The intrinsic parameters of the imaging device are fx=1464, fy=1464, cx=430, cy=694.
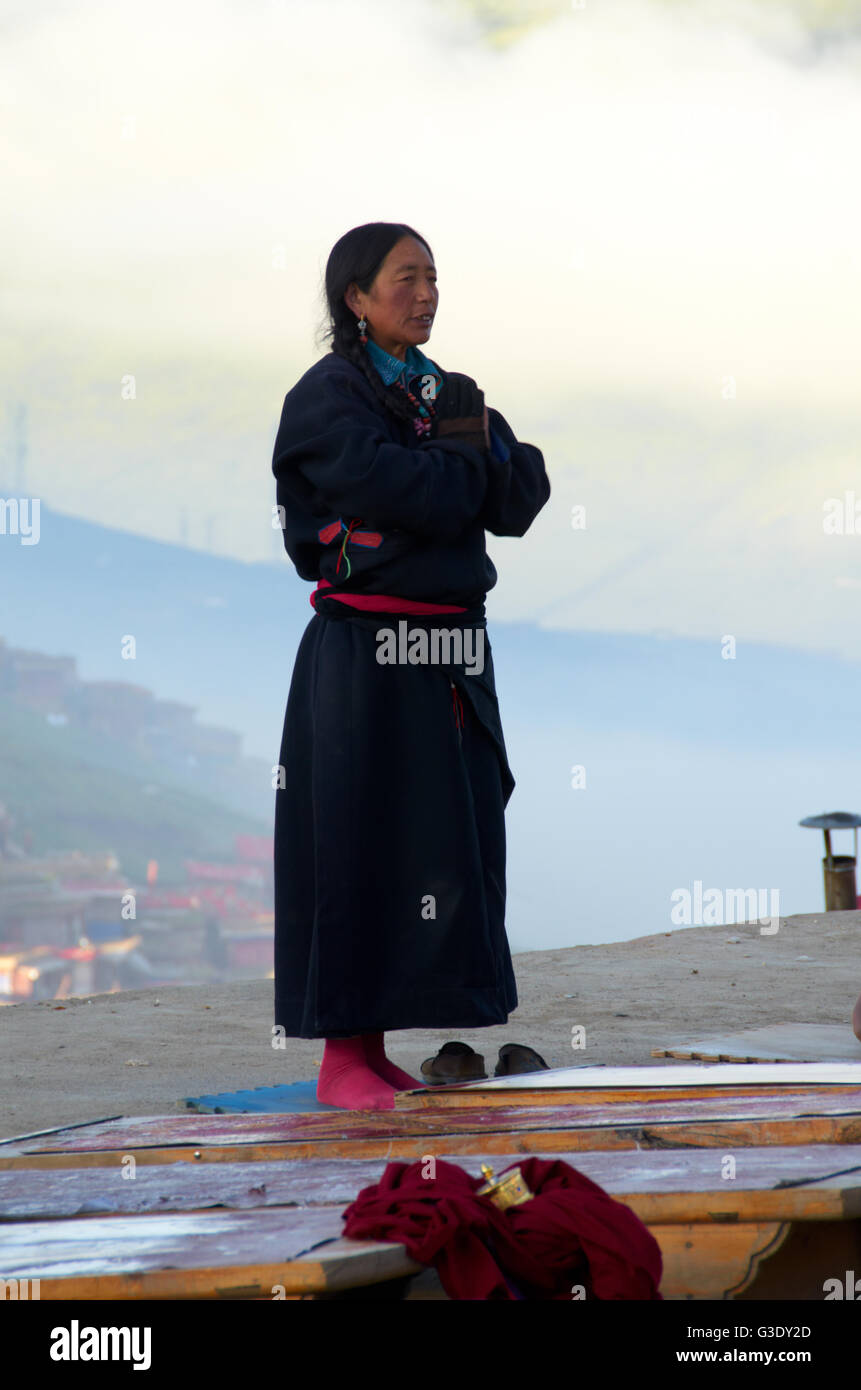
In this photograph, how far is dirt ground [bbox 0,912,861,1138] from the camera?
3691 millimetres

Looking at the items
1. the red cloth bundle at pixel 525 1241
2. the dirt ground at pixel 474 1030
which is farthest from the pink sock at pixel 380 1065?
the red cloth bundle at pixel 525 1241

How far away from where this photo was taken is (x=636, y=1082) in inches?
104

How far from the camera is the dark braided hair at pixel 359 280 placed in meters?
3.15

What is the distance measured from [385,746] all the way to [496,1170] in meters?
1.32

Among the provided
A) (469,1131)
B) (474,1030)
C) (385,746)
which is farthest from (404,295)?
(474,1030)

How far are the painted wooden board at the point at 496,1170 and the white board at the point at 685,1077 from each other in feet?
2.00

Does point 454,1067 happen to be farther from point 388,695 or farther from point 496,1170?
point 496,1170

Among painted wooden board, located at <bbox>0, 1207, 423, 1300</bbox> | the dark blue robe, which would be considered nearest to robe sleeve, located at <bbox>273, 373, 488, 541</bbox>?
the dark blue robe

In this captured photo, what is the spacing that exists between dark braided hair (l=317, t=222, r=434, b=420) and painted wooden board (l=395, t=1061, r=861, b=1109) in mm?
1418

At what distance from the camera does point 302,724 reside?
3.17 m

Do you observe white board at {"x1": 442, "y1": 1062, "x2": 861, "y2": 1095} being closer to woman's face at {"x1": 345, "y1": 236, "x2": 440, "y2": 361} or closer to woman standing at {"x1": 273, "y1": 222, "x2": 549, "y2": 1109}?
woman standing at {"x1": 273, "y1": 222, "x2": 549, "y2": 1109}

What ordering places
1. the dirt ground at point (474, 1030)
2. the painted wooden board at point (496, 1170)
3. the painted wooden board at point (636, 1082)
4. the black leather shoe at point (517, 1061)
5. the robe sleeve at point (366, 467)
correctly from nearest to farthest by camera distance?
the painted wooden board at point (496, 1170) → the painted wooden board at point (636, 1082) → the robe sleeve at point (366, 467) → the black leather shoe at point (517, 1061) → the dirt ground at point (474, 1030)

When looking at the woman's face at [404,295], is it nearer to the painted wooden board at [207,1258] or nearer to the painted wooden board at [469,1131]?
the painted wooden board at [469,1131]

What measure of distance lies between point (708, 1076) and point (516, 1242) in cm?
140
